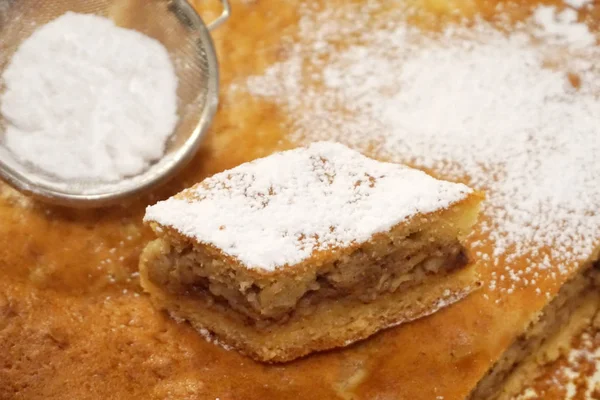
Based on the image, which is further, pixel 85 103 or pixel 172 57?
pixel 172 57

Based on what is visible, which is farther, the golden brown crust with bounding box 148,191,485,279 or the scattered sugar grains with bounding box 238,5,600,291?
the scattered sugar grains with bounding box 238,5,600,291

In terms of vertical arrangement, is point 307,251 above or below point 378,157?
above

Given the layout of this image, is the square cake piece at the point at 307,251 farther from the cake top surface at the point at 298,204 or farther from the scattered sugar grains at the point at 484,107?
the scattered sugar grains at the point at 484,107

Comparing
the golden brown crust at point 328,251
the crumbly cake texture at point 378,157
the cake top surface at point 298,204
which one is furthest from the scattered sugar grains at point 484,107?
the cake top surface at point 298,204

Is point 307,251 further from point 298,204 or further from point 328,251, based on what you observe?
point 298,204

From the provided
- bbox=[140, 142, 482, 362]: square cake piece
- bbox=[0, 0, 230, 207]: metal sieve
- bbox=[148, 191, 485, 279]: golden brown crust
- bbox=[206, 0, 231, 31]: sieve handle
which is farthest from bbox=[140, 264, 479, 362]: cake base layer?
bbox=[206, 0, 231, 31]: sieve handle

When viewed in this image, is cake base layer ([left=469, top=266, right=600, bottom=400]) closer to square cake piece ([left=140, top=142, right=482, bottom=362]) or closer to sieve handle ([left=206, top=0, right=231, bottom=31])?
square cake piece ([left=140, top=142, right=482, bottom=362])

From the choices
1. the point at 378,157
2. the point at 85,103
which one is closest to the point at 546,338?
the point at 378,157
